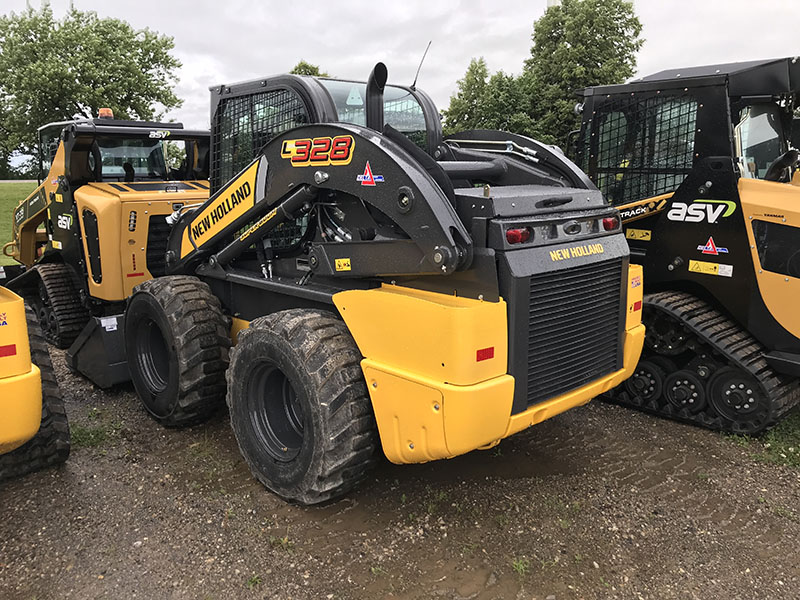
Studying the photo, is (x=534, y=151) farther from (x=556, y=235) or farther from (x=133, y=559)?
(x=133, y=559)

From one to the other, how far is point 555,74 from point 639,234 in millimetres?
20514

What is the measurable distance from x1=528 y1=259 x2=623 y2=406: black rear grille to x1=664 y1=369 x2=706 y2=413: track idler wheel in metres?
1.50

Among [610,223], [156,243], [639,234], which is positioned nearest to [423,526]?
[610,223]

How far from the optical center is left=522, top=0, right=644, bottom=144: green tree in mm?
22703

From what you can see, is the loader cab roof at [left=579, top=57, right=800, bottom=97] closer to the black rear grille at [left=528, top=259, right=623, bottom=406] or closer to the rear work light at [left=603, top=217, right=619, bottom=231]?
the rear work light at [left=603, top=217, right=619, bottom=231]

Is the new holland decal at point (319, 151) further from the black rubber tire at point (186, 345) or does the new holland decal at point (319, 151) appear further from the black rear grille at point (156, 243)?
the black rear grille at point (156, 243)

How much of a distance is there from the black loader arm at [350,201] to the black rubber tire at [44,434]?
1237 mm

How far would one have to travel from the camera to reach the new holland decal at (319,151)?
3.23 metres

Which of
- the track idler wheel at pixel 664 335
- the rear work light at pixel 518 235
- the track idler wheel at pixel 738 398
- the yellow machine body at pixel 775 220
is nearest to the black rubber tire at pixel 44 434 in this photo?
the rear work light at pixel 518 235

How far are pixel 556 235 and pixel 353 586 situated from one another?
1.86 meters

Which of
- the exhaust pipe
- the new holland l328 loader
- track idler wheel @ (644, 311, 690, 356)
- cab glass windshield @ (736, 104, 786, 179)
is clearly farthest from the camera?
track idler wheel @ (644, 311, 690, 356)

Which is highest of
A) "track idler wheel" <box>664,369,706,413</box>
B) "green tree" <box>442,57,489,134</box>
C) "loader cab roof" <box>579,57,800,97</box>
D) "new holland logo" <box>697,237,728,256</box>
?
"green tree" <box>442,57,489,134</box>

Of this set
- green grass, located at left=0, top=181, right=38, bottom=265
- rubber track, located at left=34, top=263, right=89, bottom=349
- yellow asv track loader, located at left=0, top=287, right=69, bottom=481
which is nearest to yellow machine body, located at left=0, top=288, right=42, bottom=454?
yellow asv track loader, located at left=0, top=287, right=69, bottom=481

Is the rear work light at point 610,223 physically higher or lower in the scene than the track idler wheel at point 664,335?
higher
